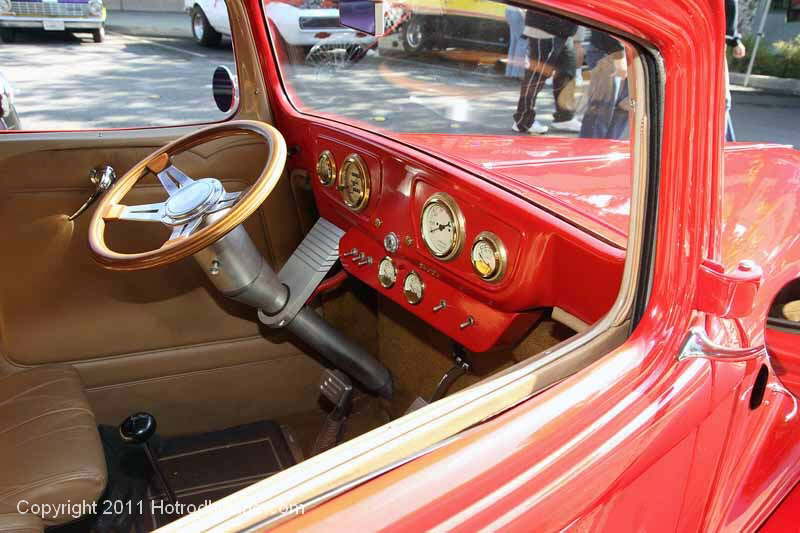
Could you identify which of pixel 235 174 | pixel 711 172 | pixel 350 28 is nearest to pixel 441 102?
pixel 350 28

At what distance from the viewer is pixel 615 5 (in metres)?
0.73

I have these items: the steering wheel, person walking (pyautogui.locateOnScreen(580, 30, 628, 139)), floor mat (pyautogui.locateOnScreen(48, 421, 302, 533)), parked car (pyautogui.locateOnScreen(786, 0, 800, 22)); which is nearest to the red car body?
person walking (pyautogui.locateOnScreen(580, 30, 628, 139))

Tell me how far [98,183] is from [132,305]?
15.6 inches

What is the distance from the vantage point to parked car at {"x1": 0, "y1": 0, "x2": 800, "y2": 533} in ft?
2.63

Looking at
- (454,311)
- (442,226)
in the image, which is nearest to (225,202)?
(442,226)

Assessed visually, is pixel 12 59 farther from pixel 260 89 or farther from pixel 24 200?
pixel 260 89

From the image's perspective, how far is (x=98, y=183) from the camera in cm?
190

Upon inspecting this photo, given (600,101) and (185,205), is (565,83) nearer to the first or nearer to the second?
(600,101)

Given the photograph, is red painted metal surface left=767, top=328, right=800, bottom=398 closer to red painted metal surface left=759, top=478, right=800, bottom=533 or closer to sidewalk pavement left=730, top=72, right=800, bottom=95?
red painted metal surface left=759, top=478, right=800, bottom=533

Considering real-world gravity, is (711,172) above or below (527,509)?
above

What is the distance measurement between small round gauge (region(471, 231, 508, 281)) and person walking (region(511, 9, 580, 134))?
0.39 m

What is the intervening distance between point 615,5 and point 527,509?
1.94ft

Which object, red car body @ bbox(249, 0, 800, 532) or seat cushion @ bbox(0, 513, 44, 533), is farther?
seat cushion @ bbox(0, 513, 44, 533)

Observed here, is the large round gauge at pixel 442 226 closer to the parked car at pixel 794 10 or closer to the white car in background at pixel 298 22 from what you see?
the white car in background at pixel 298 22
